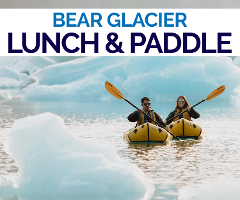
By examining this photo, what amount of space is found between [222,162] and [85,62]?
76.9 feet

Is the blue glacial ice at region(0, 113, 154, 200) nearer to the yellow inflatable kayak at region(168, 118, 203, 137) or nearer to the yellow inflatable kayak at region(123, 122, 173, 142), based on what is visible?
the yellow inflatable kayak at region(123, 122, 173, 142)

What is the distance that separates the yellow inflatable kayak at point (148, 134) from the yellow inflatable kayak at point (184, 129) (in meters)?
0.66

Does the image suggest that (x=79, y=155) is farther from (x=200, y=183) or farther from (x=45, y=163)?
(x=200, y=183)

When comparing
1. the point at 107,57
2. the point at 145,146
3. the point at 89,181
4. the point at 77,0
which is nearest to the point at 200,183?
the point at 89,181

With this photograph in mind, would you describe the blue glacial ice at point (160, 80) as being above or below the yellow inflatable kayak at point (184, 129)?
above

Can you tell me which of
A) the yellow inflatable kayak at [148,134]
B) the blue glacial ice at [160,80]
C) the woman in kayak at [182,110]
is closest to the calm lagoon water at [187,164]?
the yellow inflatable kayak at [148,134]

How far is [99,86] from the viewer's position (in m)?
23.4

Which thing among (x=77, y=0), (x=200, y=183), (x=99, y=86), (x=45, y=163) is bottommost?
(x=200, y=183)

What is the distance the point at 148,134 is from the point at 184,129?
1036mm

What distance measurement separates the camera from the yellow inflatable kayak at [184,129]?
23.4 feet

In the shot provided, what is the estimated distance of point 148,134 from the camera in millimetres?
6371

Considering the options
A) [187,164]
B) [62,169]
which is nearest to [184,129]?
[187,164]

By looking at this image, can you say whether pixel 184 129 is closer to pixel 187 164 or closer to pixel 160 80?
pixel 187 164

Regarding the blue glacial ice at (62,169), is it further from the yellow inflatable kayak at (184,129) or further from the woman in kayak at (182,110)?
the woman in kayak at (182,110)
